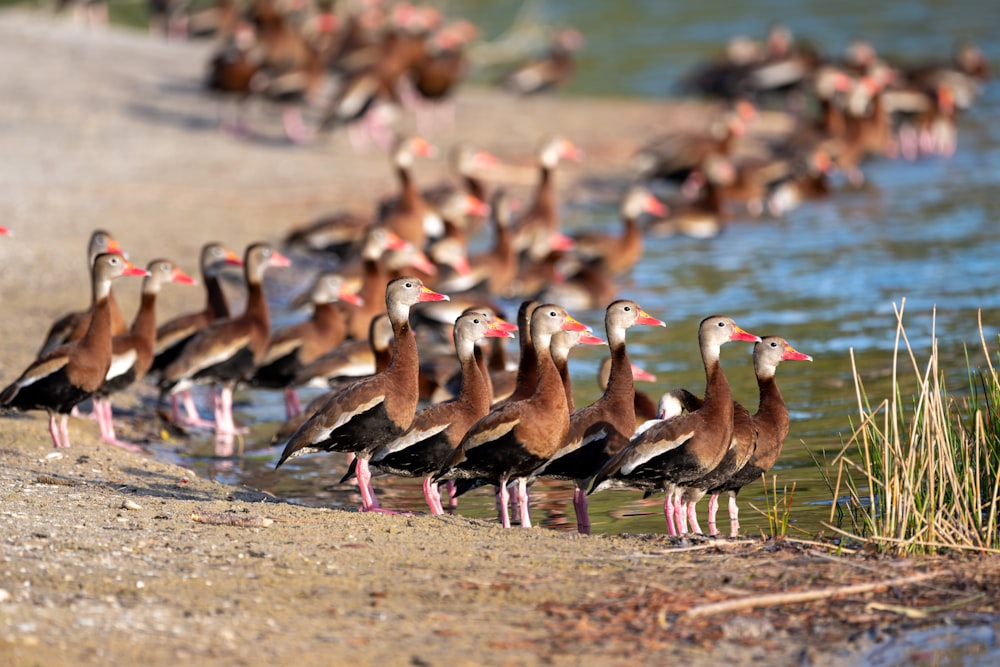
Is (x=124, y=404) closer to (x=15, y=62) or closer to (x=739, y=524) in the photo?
(x=739, y=524)

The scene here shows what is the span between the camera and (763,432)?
8.53 metres

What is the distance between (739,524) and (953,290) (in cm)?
737

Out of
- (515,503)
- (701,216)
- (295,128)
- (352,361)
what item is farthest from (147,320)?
(295,128)

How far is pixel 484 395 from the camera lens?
8.90 m

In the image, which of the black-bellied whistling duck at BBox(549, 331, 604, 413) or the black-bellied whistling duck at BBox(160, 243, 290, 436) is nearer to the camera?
the black-bellied whistling duck at BBox(549, 331, 604, 413)

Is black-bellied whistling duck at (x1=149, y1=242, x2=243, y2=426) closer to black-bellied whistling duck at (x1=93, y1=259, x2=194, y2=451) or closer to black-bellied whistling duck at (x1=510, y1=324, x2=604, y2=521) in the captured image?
black-bellied whistling duck at (x1=93, y1=259, x2=194, y2=451)

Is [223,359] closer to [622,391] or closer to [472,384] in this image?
[472,384]

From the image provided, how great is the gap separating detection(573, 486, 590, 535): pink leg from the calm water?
0.54 ft

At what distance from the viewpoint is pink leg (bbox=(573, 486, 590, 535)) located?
8.33 metres

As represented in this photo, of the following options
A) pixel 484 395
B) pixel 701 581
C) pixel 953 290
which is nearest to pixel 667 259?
pixel 953 290

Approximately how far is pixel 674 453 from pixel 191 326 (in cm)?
514

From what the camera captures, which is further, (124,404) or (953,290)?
(953,290)

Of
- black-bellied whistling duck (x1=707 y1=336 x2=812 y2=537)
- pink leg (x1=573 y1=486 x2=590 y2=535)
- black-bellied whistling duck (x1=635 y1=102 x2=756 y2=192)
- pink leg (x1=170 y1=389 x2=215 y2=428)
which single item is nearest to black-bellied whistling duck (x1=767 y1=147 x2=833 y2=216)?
black-bellied whistling duck (x1=635 y1=102 x2=756 y2=192)

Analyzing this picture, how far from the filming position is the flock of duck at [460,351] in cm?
819
